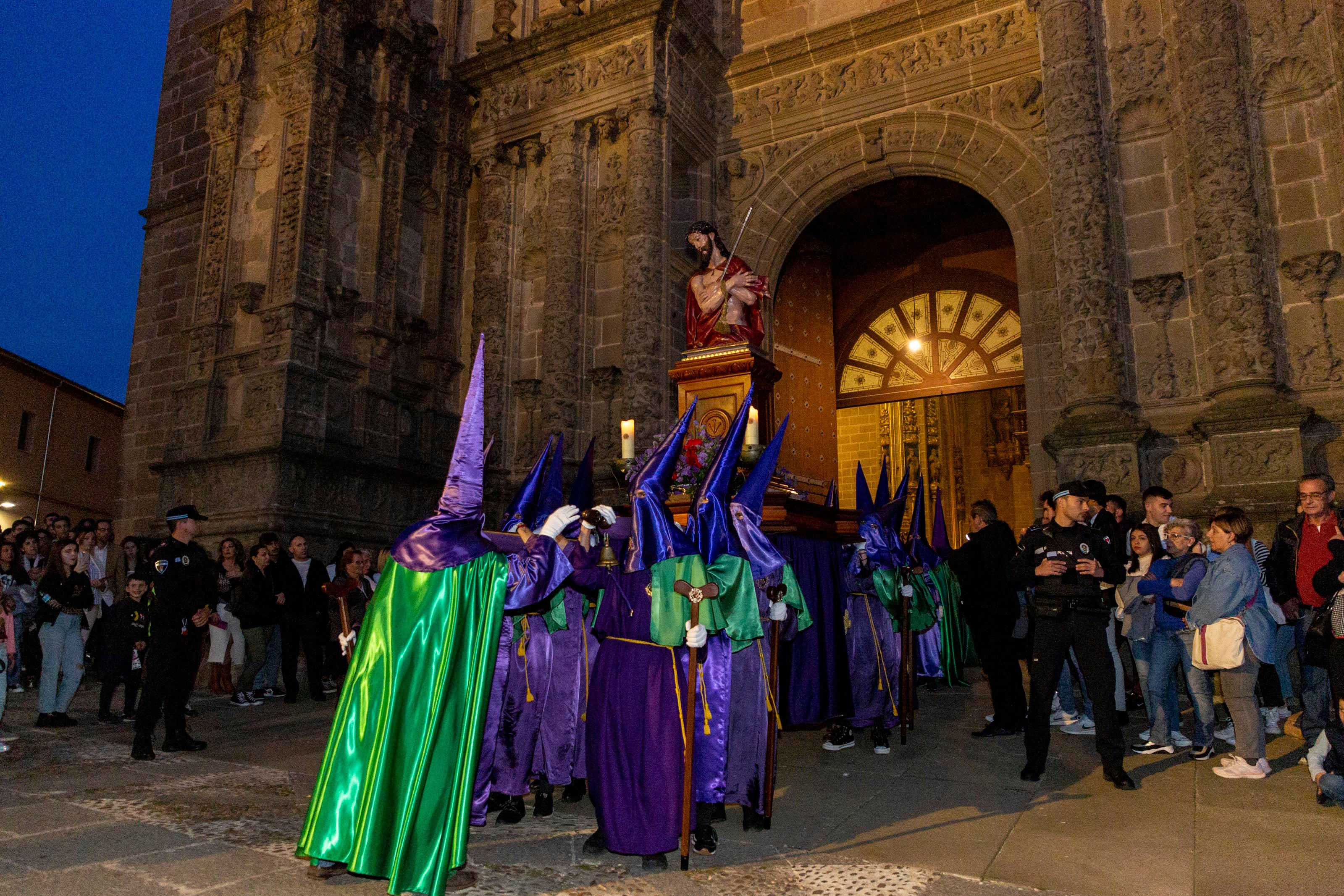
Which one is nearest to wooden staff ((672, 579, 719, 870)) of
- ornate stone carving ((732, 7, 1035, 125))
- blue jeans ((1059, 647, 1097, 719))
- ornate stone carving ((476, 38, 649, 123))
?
blue jeans ((1059, 647, 1097, 719))

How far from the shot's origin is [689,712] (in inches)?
171

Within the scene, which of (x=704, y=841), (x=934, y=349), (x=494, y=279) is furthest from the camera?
(x=934, y=349)

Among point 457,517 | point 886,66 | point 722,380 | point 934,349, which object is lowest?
point 457,517

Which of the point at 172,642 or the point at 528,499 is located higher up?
the point at 528,499

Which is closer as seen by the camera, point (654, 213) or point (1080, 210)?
point (1080, 210)

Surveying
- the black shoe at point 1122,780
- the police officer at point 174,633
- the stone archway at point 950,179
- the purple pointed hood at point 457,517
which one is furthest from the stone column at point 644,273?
the purple pointed hood at point 457,517

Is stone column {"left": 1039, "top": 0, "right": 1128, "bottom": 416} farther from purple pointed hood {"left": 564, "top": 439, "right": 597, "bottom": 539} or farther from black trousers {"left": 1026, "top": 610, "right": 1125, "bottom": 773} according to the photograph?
purple pointed hood {"left": 564, "top": 439, "right": 597, "bottom": 539}

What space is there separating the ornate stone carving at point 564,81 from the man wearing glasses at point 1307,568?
9901mm

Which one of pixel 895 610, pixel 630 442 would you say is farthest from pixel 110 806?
pixel 895 610

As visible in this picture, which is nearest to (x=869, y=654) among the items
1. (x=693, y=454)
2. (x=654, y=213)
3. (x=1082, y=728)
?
(x=1082, y=728)

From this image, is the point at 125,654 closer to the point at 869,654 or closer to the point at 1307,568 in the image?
the point at 869,654

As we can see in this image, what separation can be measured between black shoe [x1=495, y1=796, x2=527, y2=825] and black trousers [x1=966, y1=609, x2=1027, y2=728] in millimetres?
3900

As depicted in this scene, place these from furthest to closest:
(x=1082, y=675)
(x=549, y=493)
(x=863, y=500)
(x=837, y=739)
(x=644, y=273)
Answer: (x=644, y=273) → (x=863, y=500) → (x=837, y=739) → (x=549, y=493) → (x=1082, y=675)

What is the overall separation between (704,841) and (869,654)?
2.84 metres
